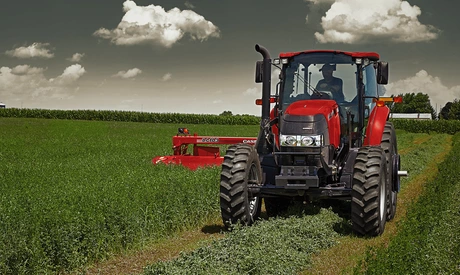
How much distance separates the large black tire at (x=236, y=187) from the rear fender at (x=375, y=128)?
82.5 inches

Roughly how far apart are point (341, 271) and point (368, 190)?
182 centimetres

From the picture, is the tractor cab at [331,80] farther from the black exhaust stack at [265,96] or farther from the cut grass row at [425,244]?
the cut grass row at [425,244]

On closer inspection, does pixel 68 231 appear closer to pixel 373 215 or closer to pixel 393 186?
pixel 373 215

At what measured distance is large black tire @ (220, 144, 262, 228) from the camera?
26.2ft

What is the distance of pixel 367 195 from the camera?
779cm

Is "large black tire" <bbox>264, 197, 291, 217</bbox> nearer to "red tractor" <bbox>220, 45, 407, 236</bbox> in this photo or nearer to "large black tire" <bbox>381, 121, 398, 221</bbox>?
"red tractor" <bbox>220, 45, 407, 236</bbox>

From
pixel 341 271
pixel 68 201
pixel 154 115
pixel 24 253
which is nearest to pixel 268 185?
pixel 341 271

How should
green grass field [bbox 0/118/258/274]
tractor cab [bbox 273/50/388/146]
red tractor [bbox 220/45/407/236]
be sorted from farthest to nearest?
tractor cab [bbox 273/50/388/146] < red tractor [bbox 220/45/407/236] < green grass field [bbox 0/118/258/274]

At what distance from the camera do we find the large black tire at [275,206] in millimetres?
9711

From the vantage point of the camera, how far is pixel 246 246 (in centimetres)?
680

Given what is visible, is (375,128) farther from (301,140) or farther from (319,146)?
(301,140)

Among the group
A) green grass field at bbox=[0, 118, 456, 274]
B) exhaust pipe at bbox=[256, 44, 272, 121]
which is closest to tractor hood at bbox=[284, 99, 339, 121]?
exhaust pipe at bbox=[256, 44, 272, 121]

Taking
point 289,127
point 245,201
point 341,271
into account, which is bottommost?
point 341,271

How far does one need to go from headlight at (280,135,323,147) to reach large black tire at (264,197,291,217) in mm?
1807
